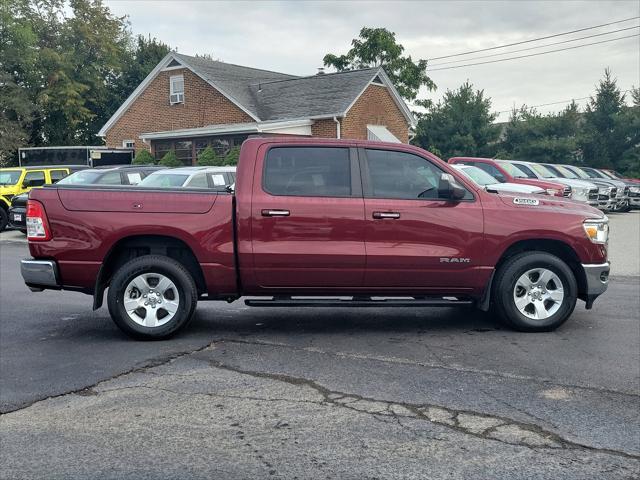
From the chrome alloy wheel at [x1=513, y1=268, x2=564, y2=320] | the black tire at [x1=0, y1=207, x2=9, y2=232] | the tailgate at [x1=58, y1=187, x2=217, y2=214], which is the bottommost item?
the chrome alloy wheel at [x1=513, y1=268, x2=564, y2=320]

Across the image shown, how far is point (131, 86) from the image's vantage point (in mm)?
52000

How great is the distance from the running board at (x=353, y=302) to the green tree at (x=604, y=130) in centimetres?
3233

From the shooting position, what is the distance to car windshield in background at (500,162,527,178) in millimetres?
20513

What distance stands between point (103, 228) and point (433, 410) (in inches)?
147

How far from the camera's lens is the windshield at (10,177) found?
20.8 metres

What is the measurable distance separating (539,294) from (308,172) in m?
2.69

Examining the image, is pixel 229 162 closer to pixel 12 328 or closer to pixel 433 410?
pixel 12 328

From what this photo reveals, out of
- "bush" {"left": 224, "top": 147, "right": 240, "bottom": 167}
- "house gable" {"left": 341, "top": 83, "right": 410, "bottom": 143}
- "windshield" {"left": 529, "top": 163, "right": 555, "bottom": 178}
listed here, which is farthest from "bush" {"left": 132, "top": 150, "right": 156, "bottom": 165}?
"windshield" {"left": 529, "top": 163, "right": 555, "bottom": 178}

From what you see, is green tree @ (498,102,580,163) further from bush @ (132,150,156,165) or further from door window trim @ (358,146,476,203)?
door window trim @ (358,146,476,203)

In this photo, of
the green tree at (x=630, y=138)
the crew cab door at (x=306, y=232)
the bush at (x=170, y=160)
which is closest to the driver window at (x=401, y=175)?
the crew cab door at (x=306, y=232)

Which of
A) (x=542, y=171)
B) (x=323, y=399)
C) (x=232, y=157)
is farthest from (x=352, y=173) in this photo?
(x=232, y=157)

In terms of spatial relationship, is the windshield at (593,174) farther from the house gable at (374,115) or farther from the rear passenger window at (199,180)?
the rear passenger window at (199,180)

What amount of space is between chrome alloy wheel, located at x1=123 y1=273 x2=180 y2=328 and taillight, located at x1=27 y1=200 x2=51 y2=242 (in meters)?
0.97

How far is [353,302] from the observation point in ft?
23.1
